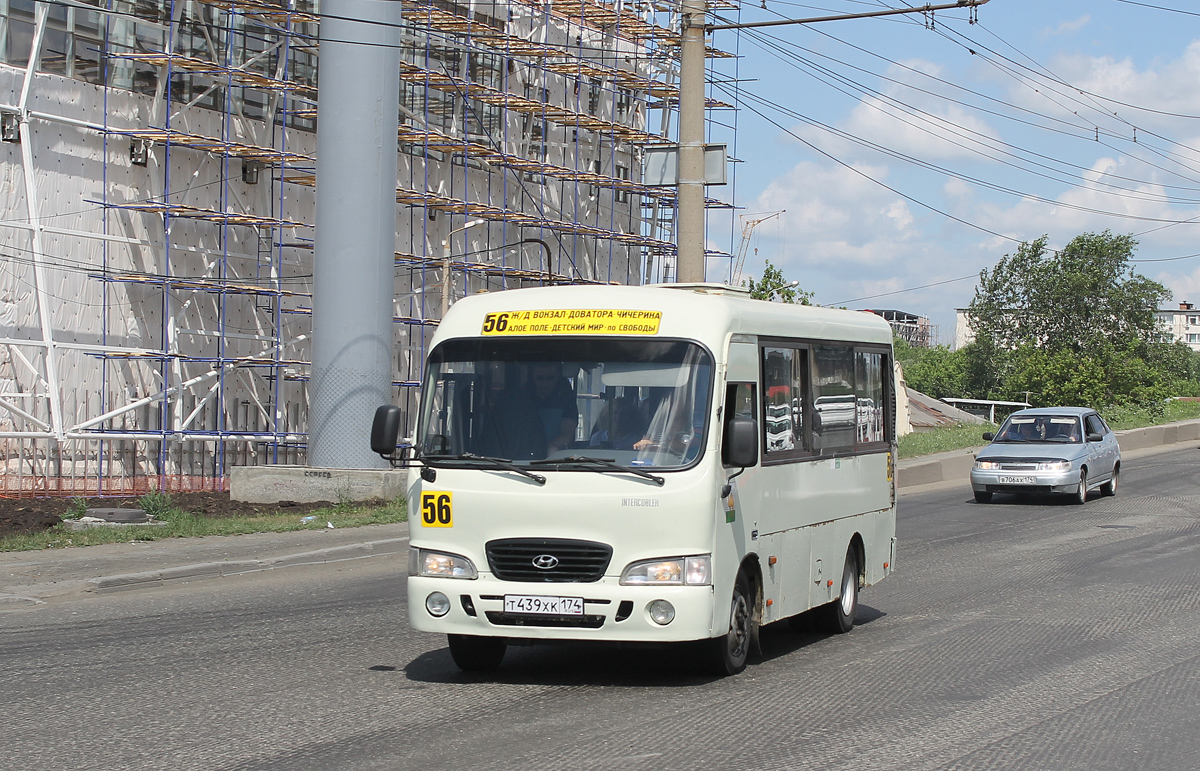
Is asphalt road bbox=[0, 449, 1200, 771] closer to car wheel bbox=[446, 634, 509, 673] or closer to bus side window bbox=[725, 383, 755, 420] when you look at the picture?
car wheel bbox=[446, 634, 509, 673]

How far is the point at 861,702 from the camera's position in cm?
807

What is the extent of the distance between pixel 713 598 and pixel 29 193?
70.1 feet

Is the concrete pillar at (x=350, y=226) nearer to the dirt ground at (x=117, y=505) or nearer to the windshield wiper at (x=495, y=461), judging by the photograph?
the dirt ground at (x=117, y=505)

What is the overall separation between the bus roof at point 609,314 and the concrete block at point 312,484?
1416cm

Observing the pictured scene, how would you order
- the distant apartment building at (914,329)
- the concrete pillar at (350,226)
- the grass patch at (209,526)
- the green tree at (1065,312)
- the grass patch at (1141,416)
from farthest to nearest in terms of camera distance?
the distant apartment building at (914,329)
the green tree at (1065,312)
the grass patch at (1141,416)
the concrete pillar at (350,226)
the grass patch at (209,526)

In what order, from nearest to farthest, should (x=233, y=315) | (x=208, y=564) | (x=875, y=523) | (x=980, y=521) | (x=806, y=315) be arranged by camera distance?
(x=806, y=315)
(x=875, y=523)
(x=208, y=564)
(x=980, y=521)
(x=233, y=315)

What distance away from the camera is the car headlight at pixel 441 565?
27.8 feet

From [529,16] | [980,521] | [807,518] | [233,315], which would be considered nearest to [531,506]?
[807,518]

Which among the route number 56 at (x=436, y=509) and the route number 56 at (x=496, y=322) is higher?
the route number 56 at (x=496, y=322)

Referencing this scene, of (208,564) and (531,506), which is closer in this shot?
(531,506)

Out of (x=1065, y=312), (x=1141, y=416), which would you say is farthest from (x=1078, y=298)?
→ (x=1141, y=416)

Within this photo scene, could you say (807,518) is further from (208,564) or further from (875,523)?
(208,564)

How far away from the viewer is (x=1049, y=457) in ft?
80.1

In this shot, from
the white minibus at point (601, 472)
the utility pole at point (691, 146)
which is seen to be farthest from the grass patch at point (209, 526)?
the white minibus at point (601, 472)
